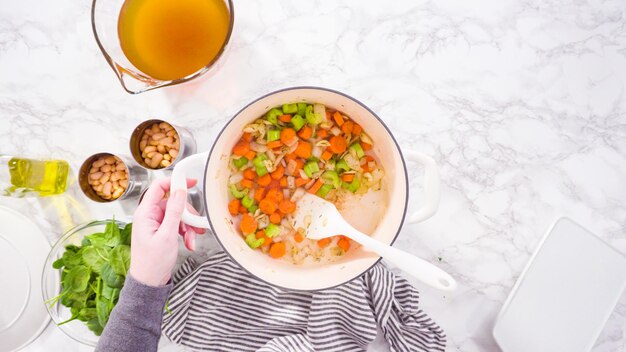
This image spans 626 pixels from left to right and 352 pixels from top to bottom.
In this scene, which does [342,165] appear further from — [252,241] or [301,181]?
[252,241]

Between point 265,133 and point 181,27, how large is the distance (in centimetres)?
32

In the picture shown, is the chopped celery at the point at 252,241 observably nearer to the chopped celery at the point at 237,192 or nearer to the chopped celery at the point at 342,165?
the chopped celery at the point at 237,192

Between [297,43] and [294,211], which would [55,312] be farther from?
[297,43]

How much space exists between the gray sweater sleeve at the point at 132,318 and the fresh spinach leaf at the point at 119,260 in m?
0.06

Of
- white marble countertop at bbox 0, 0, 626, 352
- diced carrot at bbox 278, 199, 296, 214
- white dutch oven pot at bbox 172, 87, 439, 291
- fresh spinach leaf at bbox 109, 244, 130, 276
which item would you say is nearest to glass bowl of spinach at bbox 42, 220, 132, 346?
fresh spinach leaf at bbox 109, 244, 130, 276

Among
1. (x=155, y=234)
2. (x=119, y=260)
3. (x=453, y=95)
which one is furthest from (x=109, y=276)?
(x=453, y=95)

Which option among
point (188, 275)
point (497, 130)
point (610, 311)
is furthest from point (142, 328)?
point (610, 311)

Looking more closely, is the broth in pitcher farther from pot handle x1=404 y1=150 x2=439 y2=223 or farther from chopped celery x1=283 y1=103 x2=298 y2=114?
pot handle x1=404 y1=150 x2=439 y2=223

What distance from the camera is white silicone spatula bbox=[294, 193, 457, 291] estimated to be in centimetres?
81

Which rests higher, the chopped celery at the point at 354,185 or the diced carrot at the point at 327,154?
the diced carrot at the point at 327,154

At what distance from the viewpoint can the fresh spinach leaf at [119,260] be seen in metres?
1.01

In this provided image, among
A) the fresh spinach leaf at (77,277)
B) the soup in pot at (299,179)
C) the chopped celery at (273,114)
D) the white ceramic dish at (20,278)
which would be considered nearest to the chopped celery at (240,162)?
the soup in pot at (299,179)

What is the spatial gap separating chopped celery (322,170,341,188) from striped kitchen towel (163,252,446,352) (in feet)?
0.76

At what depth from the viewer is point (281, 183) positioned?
1.03 meters
